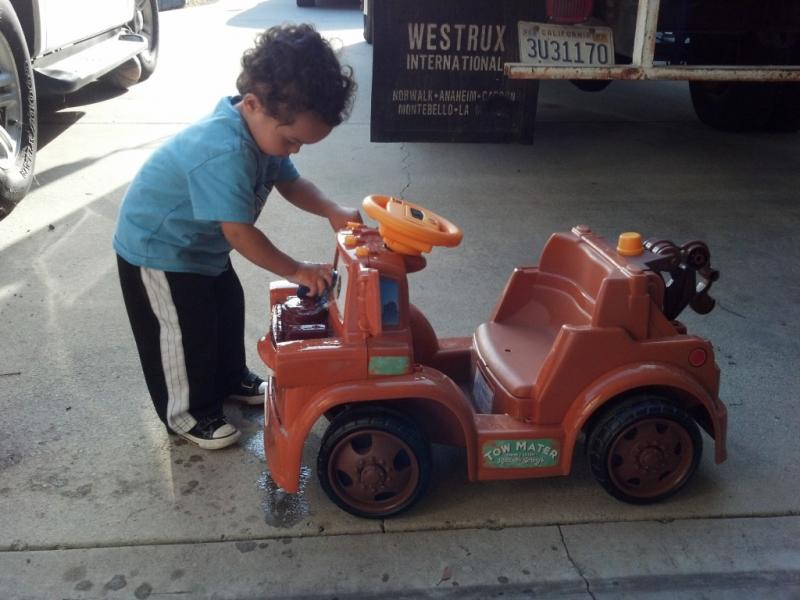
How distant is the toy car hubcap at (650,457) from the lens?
2332 millimetres

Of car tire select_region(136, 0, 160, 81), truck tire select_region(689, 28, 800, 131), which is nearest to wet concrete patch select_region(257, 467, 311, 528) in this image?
truck tire select_region(689, 28, 800, 131)

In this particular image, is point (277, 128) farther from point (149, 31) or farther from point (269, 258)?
point (149, 31)

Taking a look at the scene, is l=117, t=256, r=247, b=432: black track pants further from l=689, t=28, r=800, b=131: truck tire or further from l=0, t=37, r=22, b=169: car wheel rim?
l=689, t=28, r=800, b=131: truck tire

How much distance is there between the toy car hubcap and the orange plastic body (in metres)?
0.09

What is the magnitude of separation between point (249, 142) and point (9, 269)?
2115 millimetres

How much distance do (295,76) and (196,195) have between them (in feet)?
1.33

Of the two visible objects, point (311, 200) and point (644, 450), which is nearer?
point (644, 450)

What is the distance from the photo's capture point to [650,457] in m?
2.35

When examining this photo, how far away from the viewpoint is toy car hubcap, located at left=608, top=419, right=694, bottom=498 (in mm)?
2332

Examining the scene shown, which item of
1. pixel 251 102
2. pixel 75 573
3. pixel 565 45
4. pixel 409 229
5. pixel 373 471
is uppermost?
pixel 251 102

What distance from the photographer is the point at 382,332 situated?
224cm

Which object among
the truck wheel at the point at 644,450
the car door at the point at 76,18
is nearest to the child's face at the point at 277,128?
the truck wheel at the point at 644,450

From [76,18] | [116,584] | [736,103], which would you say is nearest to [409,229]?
[116,584]

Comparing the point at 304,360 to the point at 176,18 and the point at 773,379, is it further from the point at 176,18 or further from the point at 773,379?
the point at 176,18
